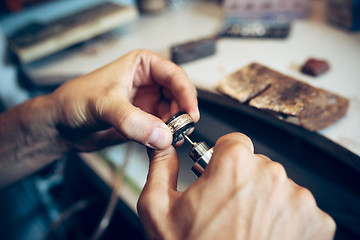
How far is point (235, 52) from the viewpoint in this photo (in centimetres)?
83

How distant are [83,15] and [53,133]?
54cm

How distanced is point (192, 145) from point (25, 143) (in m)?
0.56

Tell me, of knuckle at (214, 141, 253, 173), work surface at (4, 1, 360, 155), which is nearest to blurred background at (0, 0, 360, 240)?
work surface at (4, 1, 360, 155)

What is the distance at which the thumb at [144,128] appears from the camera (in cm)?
44

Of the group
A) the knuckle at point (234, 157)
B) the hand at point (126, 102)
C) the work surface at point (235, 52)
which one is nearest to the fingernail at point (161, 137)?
the hand at point (126, 102)

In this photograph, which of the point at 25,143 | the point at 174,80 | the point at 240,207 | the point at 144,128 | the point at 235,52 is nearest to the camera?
the point at 240,207

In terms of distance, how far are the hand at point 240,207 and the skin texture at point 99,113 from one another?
4.7 inches

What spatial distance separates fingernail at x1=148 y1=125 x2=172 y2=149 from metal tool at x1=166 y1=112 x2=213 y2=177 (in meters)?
0.01

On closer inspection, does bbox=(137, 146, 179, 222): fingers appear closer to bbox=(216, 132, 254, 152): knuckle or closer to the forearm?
bbox=(216, 132, 254, 152): knuckle

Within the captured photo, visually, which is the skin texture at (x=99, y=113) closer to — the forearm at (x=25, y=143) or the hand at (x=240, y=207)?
the forearm at (x=25, y=143)

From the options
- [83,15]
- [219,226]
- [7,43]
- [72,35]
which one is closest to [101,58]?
[72,35]

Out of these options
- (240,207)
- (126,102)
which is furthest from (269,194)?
(126,102)

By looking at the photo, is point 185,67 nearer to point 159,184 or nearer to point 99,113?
point 99,113

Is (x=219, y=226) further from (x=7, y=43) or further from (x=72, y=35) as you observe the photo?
(x=7, y=43)
